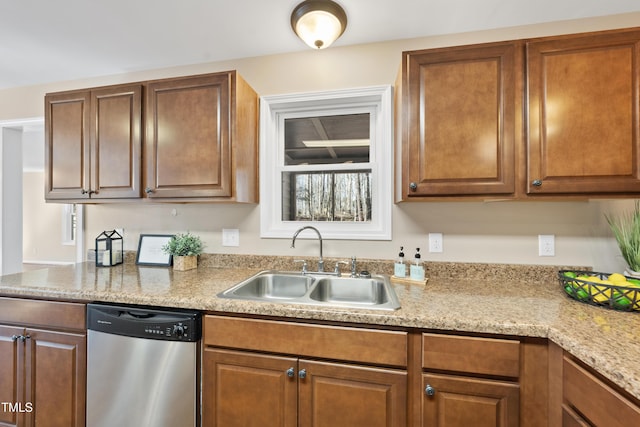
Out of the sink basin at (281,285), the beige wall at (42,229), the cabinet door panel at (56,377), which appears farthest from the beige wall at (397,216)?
the beige wall at (42,229)

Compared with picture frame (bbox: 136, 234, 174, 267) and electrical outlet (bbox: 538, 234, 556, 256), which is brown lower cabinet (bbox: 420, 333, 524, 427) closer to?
electrical outlet (bbox: 538, 234, 556, 256)

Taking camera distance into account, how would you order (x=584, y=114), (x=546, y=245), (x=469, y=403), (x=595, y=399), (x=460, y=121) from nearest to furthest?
(x=595, y=399)
(x=469, y=403)
(x=584, y=114)
(x=460, y=121)
(x=546, y=245)

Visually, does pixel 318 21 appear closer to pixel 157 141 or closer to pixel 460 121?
pixel 460 121

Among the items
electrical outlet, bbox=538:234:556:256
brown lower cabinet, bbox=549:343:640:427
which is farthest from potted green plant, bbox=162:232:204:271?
electrical outlet, bbox=538:234:556:256

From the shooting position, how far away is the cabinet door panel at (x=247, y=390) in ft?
3.78

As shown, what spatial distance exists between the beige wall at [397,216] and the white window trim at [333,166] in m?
0.06

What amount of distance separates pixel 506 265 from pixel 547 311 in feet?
1.81

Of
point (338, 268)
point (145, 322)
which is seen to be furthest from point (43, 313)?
point (338, 268)

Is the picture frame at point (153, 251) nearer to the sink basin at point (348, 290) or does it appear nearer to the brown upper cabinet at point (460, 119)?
the sink basin at point (348, 290)

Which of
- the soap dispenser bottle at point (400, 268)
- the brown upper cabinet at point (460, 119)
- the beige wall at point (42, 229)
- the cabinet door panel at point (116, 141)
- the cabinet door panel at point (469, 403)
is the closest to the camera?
the cabinet door panel at point (469, 403)

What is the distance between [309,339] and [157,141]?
4.92ft

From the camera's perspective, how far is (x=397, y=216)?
5.88 feet

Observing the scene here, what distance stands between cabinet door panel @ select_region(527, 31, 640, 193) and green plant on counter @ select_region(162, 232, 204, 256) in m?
2.02

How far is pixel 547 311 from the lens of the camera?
112 centimetres
